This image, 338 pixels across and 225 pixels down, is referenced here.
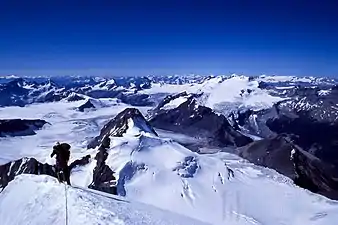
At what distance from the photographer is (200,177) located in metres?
118

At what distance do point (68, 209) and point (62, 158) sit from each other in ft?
23.0

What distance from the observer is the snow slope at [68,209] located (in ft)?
79.0

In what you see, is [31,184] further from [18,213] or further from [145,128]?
[145,128]

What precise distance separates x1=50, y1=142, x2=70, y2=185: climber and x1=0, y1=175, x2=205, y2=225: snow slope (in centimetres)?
86

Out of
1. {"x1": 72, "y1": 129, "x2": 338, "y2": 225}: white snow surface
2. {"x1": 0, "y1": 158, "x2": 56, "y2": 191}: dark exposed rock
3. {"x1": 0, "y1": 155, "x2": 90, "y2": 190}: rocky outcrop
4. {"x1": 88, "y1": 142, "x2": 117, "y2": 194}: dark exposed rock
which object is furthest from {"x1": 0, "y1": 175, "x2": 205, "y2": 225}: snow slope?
{"x1": 0, "y1": 155, "x2": 90, "y2": 190}: rocky outcrop

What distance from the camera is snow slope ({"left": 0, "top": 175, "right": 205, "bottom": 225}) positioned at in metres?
24.1

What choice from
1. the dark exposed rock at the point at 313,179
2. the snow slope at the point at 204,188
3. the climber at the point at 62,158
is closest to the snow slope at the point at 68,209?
the climber at the point at 62,158

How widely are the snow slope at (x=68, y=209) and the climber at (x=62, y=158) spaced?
859mm

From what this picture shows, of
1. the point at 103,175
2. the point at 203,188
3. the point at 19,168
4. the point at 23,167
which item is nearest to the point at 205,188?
the point at 203,188

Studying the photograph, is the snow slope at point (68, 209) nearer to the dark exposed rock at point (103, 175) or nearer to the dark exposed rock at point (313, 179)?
the dark exposed rock at point (103, 175)

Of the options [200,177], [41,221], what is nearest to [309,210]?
[200,177]

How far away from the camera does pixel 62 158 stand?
31.1m

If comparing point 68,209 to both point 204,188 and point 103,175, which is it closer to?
point 204,188

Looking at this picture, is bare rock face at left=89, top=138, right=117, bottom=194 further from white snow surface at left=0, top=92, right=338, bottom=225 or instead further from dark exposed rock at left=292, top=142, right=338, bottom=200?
dark exposed rock at left=292, top=142, right=338, bottom=200
